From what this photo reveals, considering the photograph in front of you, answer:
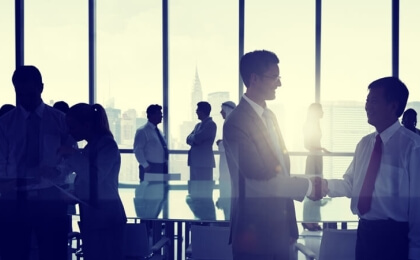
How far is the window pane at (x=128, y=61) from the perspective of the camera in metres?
5.91

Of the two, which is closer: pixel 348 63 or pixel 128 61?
pixel 348 63

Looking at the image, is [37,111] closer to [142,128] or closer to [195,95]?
[142,128]

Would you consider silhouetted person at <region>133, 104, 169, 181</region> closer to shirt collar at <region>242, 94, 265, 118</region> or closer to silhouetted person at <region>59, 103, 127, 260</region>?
silhouetted person at <region>59, 103, 127, 260</region>

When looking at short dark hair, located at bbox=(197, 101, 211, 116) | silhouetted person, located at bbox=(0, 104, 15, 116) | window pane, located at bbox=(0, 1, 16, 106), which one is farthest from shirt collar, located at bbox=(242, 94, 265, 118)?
window pane, located at bbox=(0, 1, 16, 106)

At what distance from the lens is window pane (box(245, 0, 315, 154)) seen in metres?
5.85

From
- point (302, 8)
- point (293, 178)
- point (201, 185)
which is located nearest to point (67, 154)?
point (293, 178)

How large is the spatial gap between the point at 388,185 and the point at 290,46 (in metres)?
4.35

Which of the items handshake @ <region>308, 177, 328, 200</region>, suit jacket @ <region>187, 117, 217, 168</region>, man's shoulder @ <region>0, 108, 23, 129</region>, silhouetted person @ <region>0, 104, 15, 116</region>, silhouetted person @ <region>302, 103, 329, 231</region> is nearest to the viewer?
handshake @ <region>308, 177, 328, 200</region>

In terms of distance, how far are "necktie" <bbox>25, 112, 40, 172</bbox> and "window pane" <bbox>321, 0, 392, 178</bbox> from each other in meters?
4.08

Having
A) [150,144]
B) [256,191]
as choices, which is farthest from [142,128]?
[256,191]

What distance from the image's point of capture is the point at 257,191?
1.76 m

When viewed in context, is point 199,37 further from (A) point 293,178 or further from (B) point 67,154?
(A) point 293,178

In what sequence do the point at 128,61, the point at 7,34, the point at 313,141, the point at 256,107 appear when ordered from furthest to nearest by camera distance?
the point at 7,34 < the point at 128,61 < the point at 313,141 < the point at 256,107

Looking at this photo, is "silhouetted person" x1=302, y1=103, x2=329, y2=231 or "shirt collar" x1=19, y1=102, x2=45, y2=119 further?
"silhouetted person" x1=302, y1=103, x2=329, y2=231
